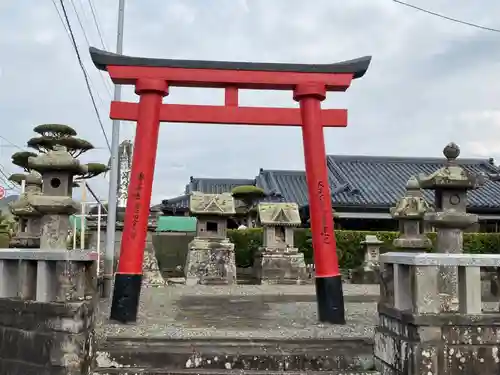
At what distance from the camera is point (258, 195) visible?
1034 inches

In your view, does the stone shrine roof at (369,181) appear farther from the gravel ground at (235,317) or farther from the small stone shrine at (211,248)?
the gravel ground at (235,317)

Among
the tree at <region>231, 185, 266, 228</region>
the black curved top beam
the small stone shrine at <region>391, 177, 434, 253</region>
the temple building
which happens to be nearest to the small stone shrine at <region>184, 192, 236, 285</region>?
the small stone shrine at <region>391, 177, 434, 253</region>

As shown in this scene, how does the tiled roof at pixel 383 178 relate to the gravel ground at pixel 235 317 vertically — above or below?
above

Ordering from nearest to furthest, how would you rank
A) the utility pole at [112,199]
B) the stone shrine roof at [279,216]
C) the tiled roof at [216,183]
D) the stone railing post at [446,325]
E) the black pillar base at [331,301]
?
the stone railing post at [446,325]
the black pillar base at [331,301]
the utility pole at [112,199]
the stone shrine roof at [279,216]
the tiled roof at [216,183]

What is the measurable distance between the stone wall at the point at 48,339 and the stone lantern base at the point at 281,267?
1144cm

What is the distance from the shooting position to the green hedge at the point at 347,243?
2028 cm

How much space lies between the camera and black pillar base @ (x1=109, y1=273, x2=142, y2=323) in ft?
23.8

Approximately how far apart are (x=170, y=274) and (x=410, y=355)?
1723 cm

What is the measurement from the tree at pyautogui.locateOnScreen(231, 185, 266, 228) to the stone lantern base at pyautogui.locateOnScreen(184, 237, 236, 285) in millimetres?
8603

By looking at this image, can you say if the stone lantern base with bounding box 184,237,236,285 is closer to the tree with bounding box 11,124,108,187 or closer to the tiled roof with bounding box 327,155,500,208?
the tree with bounding box 11,124,108,187

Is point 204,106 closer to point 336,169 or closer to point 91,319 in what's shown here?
point 91,319

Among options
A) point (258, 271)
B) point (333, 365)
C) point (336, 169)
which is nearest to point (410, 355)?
point (333, 365)

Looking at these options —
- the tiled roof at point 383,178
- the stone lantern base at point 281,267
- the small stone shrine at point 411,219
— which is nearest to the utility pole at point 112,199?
the stone lantern base at point 281,267

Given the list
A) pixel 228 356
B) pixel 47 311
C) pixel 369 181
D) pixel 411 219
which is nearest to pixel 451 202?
pixel 228 356
